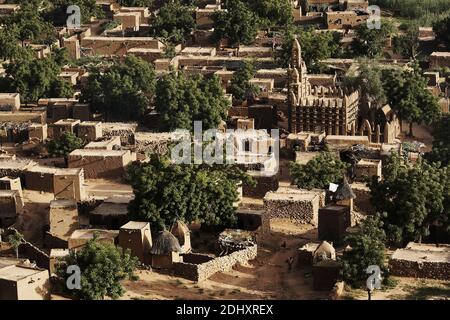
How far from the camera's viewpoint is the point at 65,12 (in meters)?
84.6

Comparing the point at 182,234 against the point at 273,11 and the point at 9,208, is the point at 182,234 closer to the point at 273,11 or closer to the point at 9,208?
the point at 9,208

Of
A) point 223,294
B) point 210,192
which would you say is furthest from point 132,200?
point 223,294

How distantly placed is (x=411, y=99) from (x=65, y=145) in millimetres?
14825

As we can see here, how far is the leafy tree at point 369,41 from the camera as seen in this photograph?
74125mm

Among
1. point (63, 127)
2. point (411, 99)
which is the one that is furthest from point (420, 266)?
point (63, 127)

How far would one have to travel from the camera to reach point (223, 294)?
4272 centimetres

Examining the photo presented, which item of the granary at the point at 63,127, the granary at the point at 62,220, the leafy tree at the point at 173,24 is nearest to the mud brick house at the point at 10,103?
the granary at the point at 63,127

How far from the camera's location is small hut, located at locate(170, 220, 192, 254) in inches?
1785

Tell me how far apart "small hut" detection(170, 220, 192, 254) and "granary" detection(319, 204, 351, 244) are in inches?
181

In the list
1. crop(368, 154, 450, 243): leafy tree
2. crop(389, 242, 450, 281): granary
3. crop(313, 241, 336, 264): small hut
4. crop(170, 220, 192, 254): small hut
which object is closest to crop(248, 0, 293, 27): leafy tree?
crop(368, 154, 450, 243): leafy tree

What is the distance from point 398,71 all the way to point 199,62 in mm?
13246

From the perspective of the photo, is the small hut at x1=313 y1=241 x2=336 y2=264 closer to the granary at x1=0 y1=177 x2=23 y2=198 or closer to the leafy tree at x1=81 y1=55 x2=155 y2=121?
the granary at x1=0 y1=177 x2=23 y2=198

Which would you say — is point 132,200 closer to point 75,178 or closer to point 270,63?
point 75,178

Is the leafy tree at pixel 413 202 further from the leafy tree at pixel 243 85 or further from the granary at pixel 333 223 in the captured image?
the leafy tree at pixel 243 85
